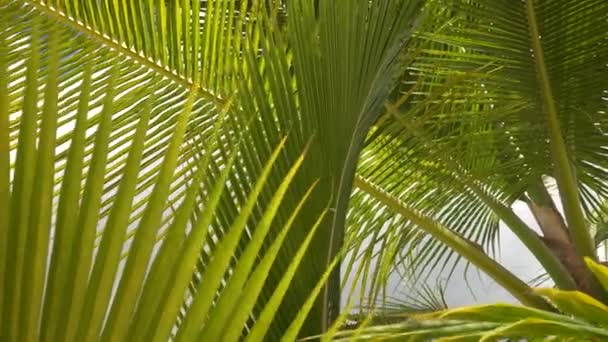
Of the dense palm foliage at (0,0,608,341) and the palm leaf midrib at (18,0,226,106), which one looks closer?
the dense palm foliage at (0,0,608,341)

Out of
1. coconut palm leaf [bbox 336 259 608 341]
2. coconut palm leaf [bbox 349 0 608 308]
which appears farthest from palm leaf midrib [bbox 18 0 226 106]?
coconut palm leaf [bbox 336 259 608 341]

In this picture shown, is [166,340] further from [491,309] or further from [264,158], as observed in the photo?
[264,158]

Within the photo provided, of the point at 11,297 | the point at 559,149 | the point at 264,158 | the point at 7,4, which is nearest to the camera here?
the point at 11,297

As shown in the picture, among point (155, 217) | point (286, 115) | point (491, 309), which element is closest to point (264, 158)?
point (286, 115)

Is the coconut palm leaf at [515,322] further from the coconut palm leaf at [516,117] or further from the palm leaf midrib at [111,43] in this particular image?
the palm leaf midrib at [111,43]

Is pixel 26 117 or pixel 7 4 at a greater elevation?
pixel 7 4

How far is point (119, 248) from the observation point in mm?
380

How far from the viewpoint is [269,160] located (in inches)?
17.1

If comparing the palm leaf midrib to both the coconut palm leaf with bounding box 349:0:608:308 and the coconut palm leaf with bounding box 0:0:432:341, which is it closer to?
the coconut palm leaf with bounding box 0:0:432:341

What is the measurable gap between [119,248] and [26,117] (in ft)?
0.23

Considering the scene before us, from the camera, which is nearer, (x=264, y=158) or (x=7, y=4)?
(x=264, y=158)

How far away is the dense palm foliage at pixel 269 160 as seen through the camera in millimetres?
374

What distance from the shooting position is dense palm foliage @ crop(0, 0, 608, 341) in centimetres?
37

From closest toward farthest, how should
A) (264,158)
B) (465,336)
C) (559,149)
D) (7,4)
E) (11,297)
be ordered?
(11,297) → (465,336) → (264,158) → (559,149) → (7,4)
